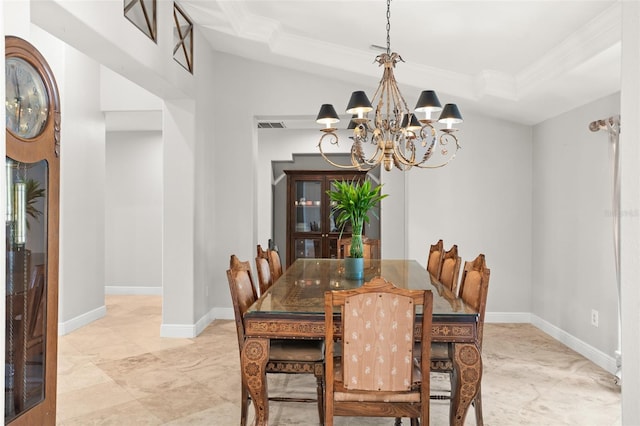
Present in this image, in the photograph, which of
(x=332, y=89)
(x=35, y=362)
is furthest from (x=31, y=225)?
(x=332, y=89)

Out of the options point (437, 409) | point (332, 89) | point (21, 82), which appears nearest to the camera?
point (21, 82)

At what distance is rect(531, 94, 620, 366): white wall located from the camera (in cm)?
368

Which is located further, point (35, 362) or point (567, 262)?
point (567, 262)

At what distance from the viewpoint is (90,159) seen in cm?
532

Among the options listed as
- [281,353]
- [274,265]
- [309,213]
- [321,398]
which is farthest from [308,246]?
[281,353]

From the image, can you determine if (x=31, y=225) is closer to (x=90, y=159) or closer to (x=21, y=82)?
(x=21, y=82)

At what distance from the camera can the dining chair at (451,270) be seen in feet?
9.91

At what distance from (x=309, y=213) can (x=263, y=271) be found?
189 inches

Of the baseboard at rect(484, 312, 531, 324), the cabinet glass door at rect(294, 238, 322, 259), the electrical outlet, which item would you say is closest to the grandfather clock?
the electrical outlet

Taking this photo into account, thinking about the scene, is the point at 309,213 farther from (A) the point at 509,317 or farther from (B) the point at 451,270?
(B) the point at 451,270

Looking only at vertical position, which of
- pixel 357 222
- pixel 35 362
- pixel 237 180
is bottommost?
pixel 35 362

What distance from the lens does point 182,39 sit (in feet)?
14.1

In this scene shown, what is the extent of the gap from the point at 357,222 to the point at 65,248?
3.36 m

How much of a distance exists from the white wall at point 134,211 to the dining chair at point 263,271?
14.0 ft
